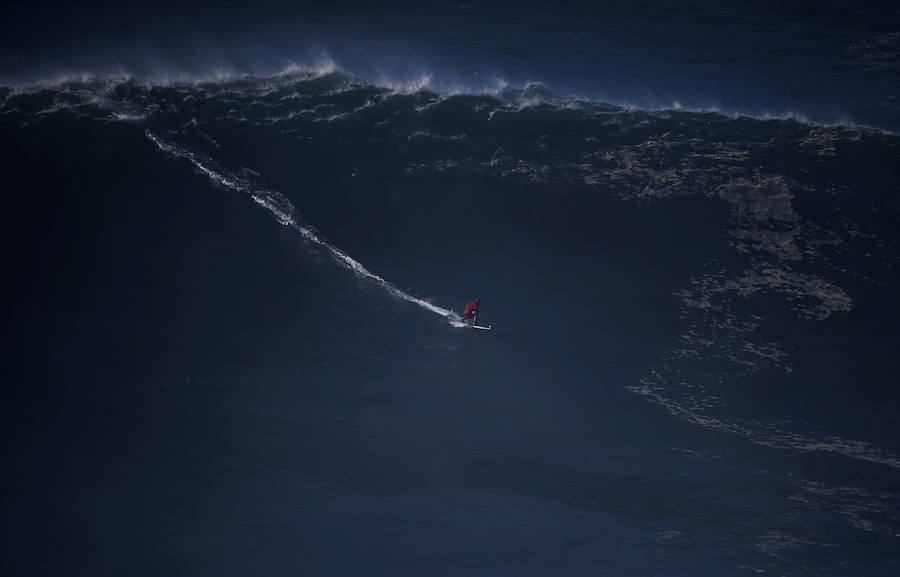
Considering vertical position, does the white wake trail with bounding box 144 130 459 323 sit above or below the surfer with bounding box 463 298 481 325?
above

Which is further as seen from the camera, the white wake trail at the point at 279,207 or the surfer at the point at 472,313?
the white wake trail at the point at 279,207

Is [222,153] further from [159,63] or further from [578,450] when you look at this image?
[578,450]

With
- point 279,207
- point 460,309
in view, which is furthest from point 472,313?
point 279,207

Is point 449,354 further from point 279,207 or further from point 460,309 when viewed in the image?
point 279,207

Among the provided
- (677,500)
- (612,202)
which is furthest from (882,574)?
(612,202)

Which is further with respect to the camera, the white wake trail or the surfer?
the white wake trail

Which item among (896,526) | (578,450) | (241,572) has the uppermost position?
(578,450)
